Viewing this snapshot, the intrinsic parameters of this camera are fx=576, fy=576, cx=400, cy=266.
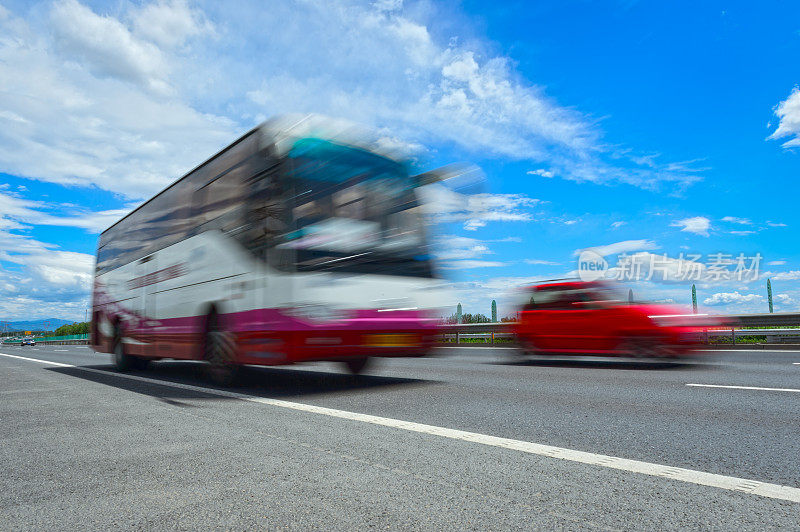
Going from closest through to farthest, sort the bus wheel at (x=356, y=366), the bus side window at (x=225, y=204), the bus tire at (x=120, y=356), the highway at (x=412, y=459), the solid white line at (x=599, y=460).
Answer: the highway at (x=412, y=459) → the solid white line at (x=599, y=460) → the bus side window at (x=225, y=204) → the bus wheel at (x=356, y=366) → the bus tire at (x=120, y=356)

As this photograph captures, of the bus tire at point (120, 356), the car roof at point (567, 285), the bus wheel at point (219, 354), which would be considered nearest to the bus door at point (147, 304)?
the bus tire at point (120, 356)

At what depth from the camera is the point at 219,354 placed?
25.3ft

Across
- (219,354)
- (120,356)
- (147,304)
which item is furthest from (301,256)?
(120,356)

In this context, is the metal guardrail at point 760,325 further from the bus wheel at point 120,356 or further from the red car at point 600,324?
the bus wheel at point 120,356

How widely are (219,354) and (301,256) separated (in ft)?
6.86

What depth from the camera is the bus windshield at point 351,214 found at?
678cm

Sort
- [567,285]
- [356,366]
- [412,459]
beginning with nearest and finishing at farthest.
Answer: [412,459], [356,366], [567,285]

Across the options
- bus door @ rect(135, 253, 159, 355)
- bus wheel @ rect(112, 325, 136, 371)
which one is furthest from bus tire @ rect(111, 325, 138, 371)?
bus door @ rect(135, 253, 159, 355)

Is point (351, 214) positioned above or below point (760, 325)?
above

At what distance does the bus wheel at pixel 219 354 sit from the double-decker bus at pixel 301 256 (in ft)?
0.06

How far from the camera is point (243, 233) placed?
716 cm

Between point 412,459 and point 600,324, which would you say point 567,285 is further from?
point 412,459

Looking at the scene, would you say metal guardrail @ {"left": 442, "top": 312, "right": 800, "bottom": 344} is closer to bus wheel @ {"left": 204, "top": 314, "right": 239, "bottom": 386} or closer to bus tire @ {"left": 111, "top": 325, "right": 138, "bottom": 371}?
bus tire @ {"left": 111, "top": 325, "right": 138, "bottom": 371}

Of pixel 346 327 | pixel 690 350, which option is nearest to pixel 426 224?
pixel 346 327
